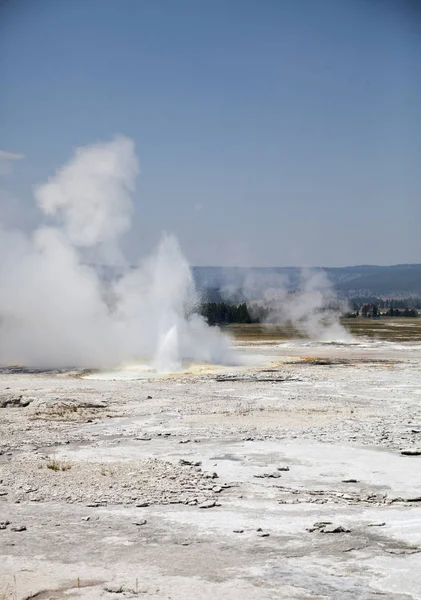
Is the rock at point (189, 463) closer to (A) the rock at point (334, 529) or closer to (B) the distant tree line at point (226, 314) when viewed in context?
(A) the rock at point (334, 529)

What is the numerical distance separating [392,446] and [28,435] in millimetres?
9387

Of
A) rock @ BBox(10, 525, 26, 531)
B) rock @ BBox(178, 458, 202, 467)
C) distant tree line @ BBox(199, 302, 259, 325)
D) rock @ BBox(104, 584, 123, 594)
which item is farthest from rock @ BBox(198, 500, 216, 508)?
distant tree line @ BBox(199, 302, 259, 325)

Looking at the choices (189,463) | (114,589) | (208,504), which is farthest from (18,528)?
(189,463)

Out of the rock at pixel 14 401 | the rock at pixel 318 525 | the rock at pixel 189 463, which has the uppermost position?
the rock at pixel 14 401

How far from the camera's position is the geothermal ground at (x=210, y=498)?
8.48 meters

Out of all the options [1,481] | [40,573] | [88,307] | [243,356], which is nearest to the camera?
[40,573]

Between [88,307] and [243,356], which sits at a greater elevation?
[88,307]

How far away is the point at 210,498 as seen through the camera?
39.0 ft

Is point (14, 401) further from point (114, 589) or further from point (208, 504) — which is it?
point (114, 589)

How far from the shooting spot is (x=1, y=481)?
42.3ft

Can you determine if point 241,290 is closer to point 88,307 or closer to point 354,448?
point 88,307

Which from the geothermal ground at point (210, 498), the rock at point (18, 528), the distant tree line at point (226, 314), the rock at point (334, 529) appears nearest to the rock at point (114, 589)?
the geothermal ground at point (210, 498)

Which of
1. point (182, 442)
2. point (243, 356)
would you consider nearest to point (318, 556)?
point (182, 442)

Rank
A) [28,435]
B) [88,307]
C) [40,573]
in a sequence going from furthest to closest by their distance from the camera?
1. [88,307]
2. [28,435]
3. [40,573]
